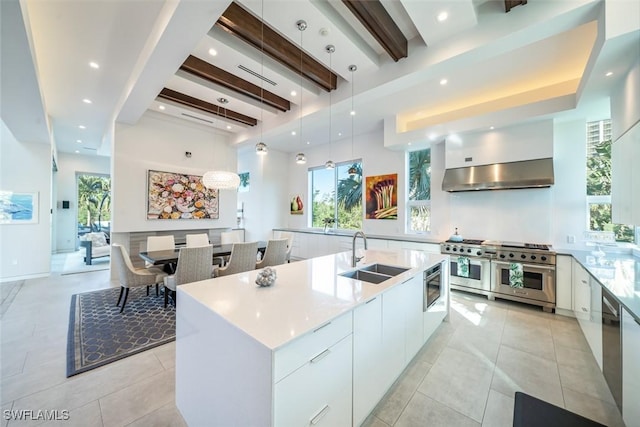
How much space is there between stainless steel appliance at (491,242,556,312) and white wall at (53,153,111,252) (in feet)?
36.6

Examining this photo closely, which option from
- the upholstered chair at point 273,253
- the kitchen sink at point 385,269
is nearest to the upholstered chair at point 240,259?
the upholstered chair at point 273,253

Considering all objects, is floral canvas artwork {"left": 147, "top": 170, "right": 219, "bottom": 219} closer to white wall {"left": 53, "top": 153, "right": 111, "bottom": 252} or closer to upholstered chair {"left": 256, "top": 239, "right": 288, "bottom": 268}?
upholstered chair {"left": 256, "top": 239, "right": 288, "bottom": 268}

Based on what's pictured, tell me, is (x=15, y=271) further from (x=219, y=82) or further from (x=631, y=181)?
(x=631, y=181)

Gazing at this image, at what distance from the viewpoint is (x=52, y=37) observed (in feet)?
9.27

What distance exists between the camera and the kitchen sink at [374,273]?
2277 millimetres

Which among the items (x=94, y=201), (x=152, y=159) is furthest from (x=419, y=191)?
(x=94, y=201)

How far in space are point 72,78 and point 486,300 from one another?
23.3 ft

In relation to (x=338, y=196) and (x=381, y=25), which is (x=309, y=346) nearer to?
(x=381, y=25)

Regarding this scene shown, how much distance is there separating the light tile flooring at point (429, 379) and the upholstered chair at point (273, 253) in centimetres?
176

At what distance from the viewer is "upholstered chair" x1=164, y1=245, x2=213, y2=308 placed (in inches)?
124

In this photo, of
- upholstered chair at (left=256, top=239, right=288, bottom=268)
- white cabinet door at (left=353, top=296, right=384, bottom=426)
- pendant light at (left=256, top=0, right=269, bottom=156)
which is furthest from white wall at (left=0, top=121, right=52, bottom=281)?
white cabinet door at (left=353, top=296, right=384, bottom=426)

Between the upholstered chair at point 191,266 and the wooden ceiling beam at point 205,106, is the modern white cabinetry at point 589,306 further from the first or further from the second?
the wooden ceiling beam at point 205,106

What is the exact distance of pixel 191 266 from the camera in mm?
3217

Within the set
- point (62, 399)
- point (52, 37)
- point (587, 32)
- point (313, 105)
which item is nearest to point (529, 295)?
point (587, 32)
